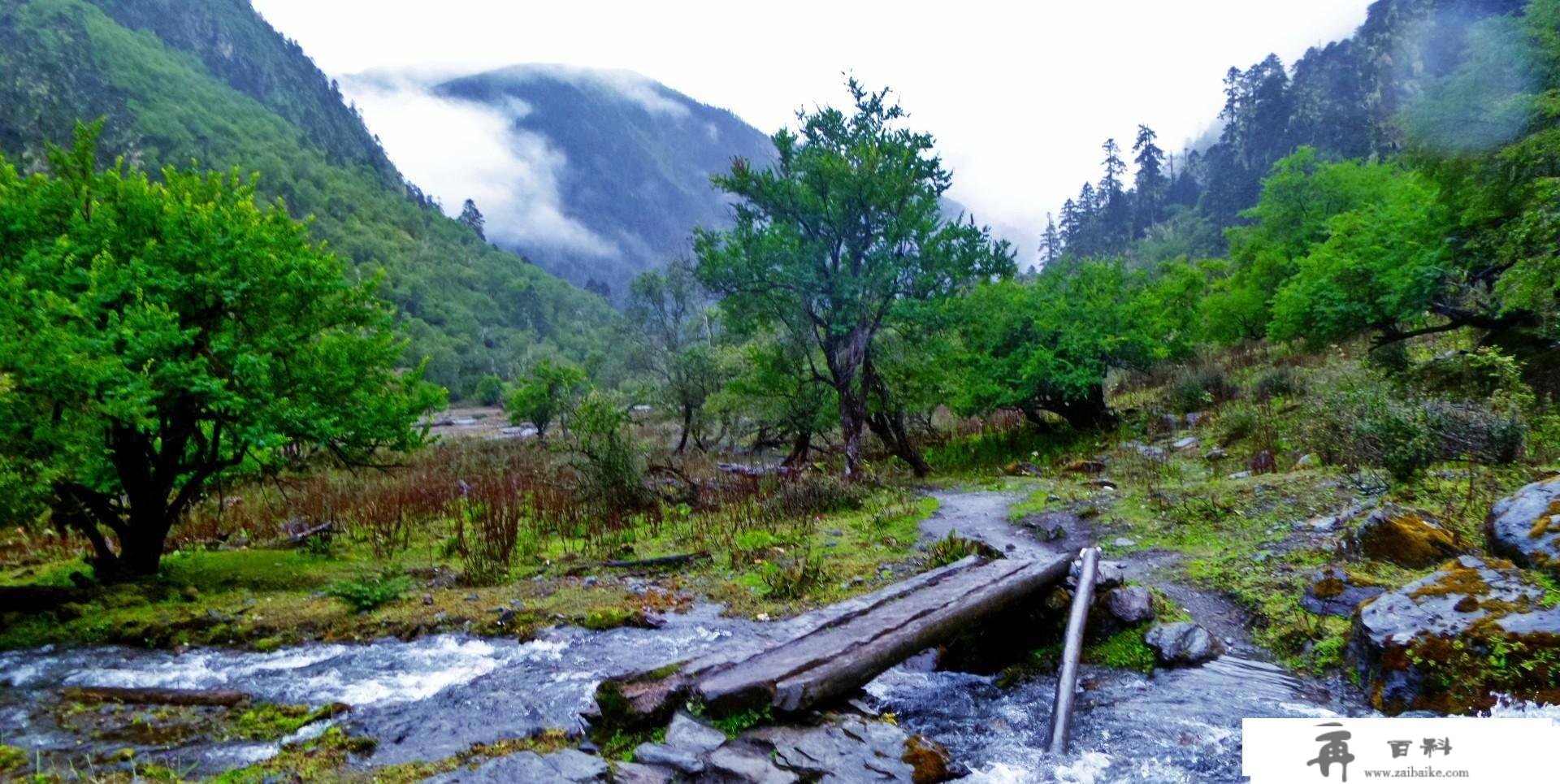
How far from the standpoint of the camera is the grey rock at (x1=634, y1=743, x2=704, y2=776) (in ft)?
12.2

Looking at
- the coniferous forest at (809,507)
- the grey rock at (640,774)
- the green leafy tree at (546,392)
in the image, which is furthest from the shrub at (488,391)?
the grey rock at (640,774)

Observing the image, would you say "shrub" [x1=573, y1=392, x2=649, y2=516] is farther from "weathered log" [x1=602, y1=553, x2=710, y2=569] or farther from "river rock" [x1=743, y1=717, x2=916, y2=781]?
"river rock" [x1=743, y1=717, x2=916, y2=781]

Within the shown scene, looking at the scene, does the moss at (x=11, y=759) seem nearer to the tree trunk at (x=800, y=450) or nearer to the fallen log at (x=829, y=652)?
the fallen log at (x=829, y=652)

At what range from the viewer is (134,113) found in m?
92.6

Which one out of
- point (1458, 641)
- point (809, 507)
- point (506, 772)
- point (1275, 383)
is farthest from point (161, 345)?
point (1275, 383)

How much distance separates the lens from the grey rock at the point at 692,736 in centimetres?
392

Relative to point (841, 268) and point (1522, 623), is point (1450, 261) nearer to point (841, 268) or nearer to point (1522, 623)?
point (841, 268)

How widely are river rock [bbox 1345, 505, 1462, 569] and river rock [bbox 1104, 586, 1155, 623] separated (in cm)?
205

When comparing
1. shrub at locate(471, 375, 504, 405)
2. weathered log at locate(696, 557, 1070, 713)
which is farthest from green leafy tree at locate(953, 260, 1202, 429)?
shrub at locate(471, 375, 504, 405)

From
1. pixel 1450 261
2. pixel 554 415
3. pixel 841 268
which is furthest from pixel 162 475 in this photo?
pixel 554 415

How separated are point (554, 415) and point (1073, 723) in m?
32.5

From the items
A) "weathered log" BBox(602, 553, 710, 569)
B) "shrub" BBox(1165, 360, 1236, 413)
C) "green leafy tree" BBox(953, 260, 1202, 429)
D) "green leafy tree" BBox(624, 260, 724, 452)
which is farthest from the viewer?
"green leafy tree" BBox(624, 260, 724, 452)

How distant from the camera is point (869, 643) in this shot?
4.97m

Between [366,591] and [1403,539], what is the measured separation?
422 inches
